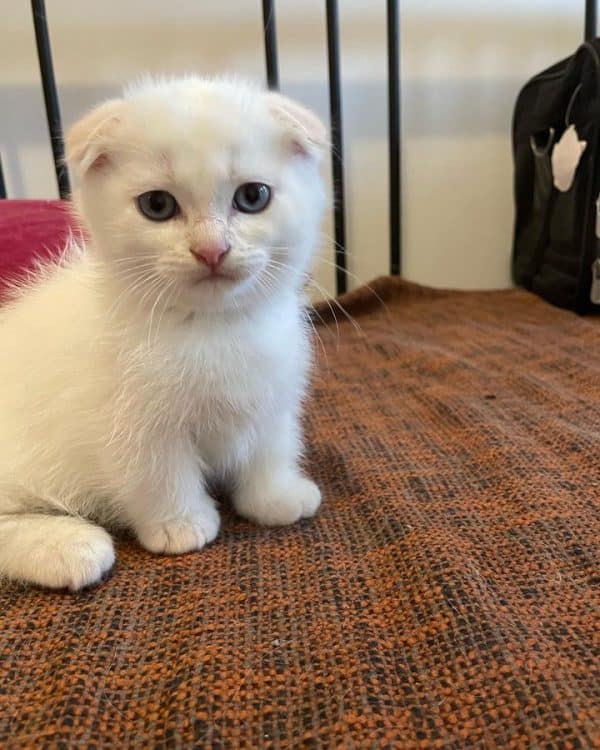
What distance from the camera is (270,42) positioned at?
1.35 metres

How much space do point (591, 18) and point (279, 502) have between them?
4.66ft

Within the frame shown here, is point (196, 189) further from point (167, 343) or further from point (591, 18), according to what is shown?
point (591, 18)

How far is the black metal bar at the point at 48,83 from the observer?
125cm

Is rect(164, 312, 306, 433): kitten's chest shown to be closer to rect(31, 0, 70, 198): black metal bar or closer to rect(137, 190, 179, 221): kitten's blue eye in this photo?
rect(137, 190, 179, 221): kitten's blue eye

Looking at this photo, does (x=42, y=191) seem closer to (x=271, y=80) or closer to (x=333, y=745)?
(x=271, y=80)

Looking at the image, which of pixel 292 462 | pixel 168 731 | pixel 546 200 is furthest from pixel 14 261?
pixel 546 200

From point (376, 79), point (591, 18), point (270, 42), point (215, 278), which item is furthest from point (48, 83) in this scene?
point (591, 18)

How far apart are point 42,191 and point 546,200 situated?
113cm

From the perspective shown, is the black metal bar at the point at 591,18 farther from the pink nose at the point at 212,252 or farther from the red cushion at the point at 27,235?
the pink nose at the point at 212,252

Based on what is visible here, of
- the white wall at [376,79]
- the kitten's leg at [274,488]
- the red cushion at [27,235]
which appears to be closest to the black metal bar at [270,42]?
the white wall at [376,79]

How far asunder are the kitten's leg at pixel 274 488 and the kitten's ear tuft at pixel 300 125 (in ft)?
0.90

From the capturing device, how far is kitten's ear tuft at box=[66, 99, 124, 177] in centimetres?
56

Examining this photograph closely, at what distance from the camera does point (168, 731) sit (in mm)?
418

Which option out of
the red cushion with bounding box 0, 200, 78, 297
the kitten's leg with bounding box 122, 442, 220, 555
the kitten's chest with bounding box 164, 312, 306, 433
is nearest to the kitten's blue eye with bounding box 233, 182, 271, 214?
the kitten's chest with bounding box 164, 312, 306, 433
